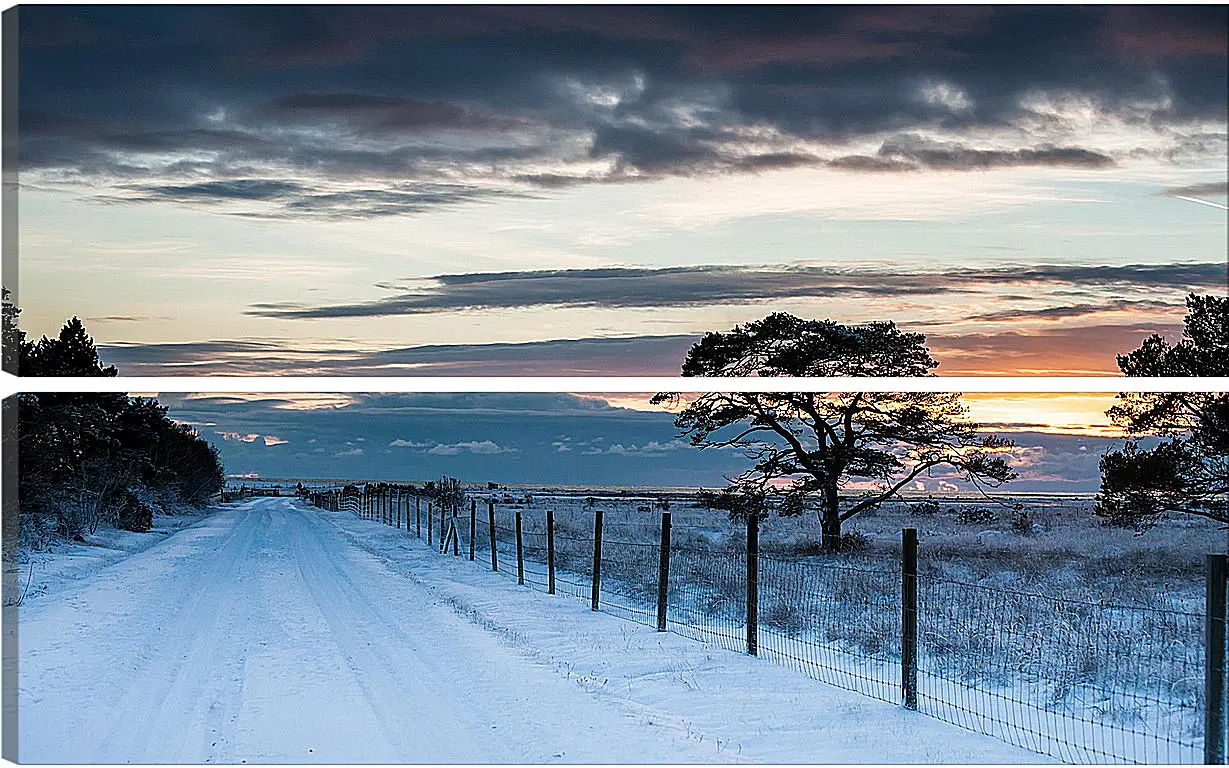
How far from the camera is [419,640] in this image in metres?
7.30

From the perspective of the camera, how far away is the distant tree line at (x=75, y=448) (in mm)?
6533

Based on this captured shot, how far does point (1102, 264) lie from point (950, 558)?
7.68 meters

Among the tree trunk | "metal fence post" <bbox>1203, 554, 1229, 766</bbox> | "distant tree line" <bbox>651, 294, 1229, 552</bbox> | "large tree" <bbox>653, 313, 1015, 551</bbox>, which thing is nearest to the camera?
"metal fence post" <bbox>1203, 554, 1229, 766</bbox>

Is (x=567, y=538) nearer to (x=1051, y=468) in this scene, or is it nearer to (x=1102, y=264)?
(x=1051, y=468)

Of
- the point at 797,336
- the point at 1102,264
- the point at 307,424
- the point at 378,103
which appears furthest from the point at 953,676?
the point at 797,336

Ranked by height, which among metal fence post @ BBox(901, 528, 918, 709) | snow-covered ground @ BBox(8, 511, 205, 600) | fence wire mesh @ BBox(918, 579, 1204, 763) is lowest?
snow-covered ground @ BBox(8, 511, 205, 600)

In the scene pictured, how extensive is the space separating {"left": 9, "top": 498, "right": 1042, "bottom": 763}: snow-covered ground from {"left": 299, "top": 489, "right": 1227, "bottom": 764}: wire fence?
1.04 ft

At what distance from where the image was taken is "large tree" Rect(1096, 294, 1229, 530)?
37.7 ft

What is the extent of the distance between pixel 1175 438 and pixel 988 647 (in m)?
7.01

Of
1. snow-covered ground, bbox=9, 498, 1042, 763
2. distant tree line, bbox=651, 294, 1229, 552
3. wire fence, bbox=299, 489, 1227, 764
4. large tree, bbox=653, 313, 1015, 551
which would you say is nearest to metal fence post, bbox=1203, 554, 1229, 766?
wire fence, bbox=299, 489, 1227, 764

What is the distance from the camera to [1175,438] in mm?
12438

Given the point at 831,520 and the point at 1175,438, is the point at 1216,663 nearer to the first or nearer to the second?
the point at 1175,438

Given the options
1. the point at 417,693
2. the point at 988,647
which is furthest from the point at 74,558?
the point at 988,647

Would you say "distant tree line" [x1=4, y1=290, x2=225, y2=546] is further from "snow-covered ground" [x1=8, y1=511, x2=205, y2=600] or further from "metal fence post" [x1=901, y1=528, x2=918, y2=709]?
"metal fence post" [x1=901, y1=528, x2=918, y2=709]
